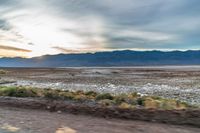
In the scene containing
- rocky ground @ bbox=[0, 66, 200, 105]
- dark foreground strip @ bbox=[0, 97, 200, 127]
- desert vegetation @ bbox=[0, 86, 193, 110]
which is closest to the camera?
dark foreground strip @ bbox=[0, 97, 200, 127]

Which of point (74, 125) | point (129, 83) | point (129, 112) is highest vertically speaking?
point (129, 112)

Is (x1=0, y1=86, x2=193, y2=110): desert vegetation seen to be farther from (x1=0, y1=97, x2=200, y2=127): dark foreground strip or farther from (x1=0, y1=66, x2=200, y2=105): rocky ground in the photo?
(x1=0, y1=66, x2=200, y2=105): rocky ground

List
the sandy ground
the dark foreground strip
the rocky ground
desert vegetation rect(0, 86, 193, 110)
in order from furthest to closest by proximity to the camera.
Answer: the rocky ground → desert vegetation rect(0, 86, 193, 110) → the dark foreground strip → the sandy ground

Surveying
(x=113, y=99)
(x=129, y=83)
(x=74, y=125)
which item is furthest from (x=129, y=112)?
(x=129, y=83)

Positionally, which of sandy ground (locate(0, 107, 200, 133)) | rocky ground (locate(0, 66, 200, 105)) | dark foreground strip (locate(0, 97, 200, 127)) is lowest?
rocky ground (locate(0, 66, 200, 105))

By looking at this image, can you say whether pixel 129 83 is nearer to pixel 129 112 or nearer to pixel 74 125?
pixel 129 112

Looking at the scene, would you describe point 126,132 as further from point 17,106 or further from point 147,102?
point 17,106

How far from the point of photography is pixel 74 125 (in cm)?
1341

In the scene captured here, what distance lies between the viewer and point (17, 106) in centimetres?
1875

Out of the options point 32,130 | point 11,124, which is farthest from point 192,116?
point 11,124

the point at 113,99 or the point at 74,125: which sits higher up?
the point at 113,99

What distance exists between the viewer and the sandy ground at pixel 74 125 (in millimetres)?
12414

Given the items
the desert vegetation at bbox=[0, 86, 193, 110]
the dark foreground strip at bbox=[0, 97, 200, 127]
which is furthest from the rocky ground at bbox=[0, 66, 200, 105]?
the dark foreground strip at bbox=[0, 97, 200, 127]

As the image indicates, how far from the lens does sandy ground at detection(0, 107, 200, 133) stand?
40.7ft
